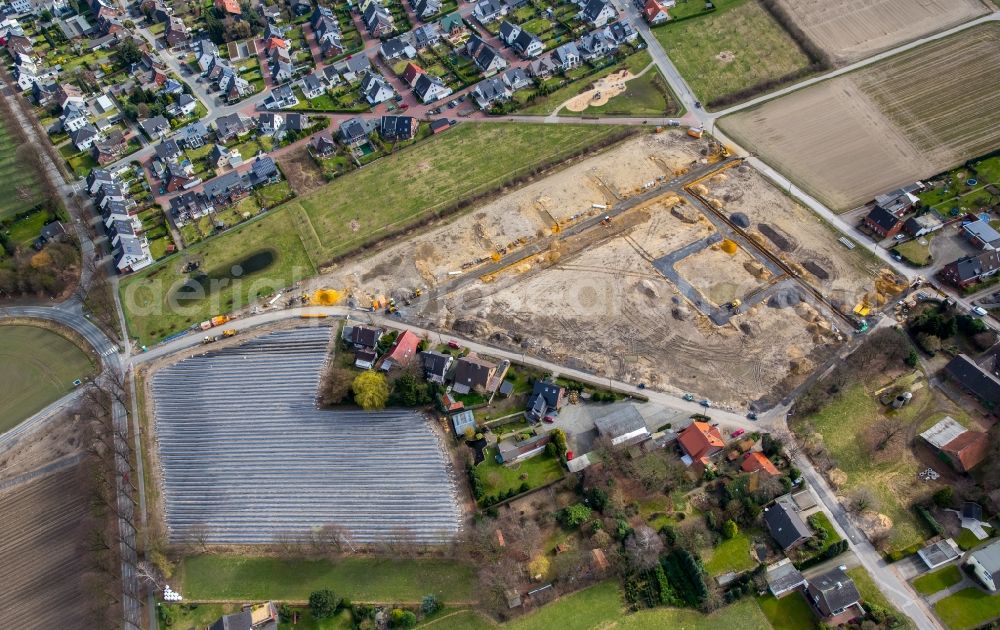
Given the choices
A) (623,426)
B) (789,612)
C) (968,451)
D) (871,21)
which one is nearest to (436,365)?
(623,426)

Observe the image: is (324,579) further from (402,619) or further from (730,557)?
(730,557)

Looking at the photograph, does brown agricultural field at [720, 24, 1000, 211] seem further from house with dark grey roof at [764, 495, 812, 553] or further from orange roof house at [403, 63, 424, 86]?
orange roof house at [403, 63, 424, 86]

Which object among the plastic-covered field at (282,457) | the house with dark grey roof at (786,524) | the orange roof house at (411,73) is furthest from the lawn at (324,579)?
the orange roof house at (411,73)

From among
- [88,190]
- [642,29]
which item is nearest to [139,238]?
[88,190]

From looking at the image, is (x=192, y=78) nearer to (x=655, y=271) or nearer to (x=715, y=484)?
(x=655, y=271)

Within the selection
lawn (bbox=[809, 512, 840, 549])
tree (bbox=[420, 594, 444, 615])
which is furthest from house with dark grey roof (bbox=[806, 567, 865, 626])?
tree (bbox=[420, 594, 444, 615])
